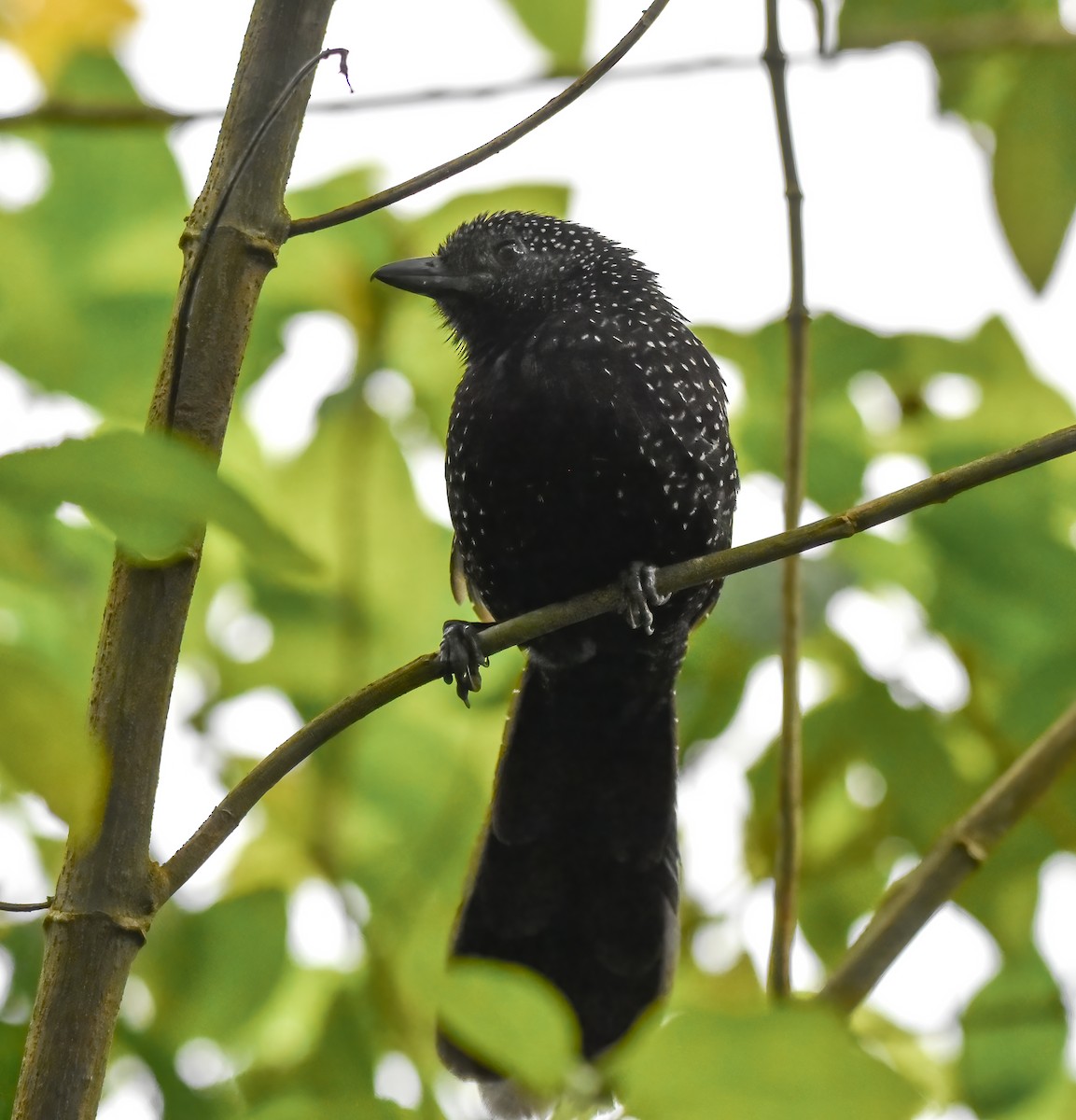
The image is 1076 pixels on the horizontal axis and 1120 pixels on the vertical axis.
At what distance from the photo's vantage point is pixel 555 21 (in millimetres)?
1549

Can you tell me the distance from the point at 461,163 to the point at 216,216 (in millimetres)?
301

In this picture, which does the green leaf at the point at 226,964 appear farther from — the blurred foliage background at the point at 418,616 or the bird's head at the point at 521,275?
the bird's head at the point at 521,275

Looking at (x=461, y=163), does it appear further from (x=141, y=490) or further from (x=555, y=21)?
(x=141, y=490)

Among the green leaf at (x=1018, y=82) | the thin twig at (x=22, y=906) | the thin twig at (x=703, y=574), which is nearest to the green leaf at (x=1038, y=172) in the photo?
the green leaf at (x=1018, y=82)

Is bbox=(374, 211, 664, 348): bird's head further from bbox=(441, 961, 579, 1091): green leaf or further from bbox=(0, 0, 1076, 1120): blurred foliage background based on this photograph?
bbox=(441, 961, 579, 1091): green leaf

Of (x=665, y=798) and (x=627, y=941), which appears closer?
(x=627, y=941)

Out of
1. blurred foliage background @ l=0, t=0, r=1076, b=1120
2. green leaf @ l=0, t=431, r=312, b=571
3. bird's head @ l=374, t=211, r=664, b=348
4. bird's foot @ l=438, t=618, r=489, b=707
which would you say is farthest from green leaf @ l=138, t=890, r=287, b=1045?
green leaf @ l=0, t=431, r=312, b=571

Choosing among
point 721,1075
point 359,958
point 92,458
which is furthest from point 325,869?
point 92,458

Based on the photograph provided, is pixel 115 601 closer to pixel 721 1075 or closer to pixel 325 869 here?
pixel 721 1075

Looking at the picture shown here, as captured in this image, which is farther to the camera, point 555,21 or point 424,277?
point 424,277

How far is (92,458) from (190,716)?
7.45 feet

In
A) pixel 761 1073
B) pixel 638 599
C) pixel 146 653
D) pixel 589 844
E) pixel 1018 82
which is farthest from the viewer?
pixel 589 844

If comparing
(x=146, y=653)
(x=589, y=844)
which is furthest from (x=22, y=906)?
(x=589, y=844)

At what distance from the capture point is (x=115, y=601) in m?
1.49
